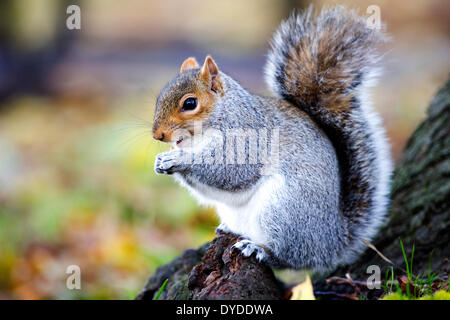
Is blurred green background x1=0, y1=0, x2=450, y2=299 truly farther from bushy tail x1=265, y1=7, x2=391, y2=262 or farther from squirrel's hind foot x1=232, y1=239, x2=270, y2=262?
squirrel's hind foot x1=232, y1=239, x2=270, y2=262

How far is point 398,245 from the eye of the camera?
1.90m

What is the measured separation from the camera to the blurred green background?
9.48ft

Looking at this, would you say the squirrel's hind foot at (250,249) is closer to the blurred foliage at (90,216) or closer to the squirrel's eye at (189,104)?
the squirrel's eye at (189,104)

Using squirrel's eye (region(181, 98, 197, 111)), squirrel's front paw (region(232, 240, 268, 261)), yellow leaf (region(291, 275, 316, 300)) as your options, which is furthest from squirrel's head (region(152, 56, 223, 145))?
yellow leaf (region(291, 275, 316, 300))

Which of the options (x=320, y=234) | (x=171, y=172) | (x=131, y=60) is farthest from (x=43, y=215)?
(x=131, y=60)

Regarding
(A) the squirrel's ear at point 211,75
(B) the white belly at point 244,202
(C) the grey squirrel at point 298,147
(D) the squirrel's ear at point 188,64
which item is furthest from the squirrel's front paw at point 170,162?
(D) the squirrel's ear at point 188,64

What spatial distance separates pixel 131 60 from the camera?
7141 mm

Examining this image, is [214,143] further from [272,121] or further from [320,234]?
[320,234]

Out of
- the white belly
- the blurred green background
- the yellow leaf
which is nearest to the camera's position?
the yellow leaf

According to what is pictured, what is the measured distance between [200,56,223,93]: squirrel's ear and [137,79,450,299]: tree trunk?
532mm

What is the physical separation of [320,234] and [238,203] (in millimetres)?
304

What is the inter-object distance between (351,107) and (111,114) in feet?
12.4

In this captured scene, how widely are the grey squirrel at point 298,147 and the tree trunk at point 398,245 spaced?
0.33 ft

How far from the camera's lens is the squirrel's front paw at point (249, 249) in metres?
1.60
